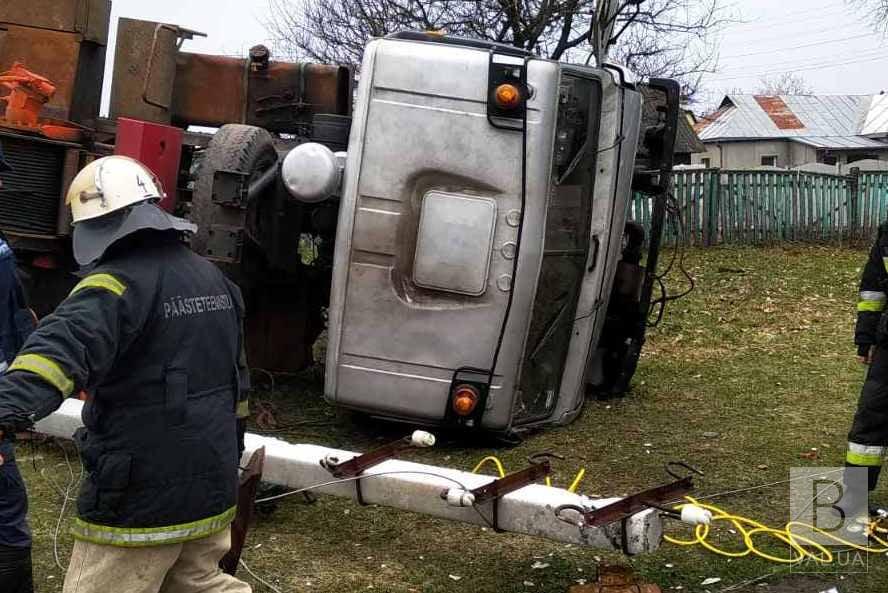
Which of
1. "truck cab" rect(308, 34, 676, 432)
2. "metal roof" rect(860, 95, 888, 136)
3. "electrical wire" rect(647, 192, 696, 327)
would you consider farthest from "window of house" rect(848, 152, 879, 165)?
"truck cab" rect(308, 34, 676, 432)

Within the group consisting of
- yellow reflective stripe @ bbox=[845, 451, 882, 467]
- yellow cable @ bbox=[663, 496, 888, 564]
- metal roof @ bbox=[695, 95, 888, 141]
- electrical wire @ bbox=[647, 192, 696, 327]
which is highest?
metal roof @ bbox=[695, 95, 888, 141]

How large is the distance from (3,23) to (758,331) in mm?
7382

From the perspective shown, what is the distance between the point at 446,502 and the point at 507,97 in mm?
2254

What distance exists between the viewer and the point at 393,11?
22922mm

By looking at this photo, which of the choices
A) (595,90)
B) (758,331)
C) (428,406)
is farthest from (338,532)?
(758,331)

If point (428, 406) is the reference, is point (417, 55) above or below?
above

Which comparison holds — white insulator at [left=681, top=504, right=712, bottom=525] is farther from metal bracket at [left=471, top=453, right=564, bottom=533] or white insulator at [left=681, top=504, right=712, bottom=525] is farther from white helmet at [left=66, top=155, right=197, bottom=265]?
white helmet at [left=66, top=155, right=197, bottom=265]

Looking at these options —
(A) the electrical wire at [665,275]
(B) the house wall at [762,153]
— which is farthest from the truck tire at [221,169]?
(B) the house wall at [762,153]

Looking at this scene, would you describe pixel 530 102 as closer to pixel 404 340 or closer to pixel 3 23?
pixel 404 340

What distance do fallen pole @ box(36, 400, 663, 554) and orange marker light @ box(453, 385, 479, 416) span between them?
109cm

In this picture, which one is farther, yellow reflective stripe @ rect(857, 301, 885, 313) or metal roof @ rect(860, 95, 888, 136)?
metal roof @ rect(860, 95, 888, 136)

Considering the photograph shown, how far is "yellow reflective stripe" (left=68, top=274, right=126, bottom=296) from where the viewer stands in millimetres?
2807

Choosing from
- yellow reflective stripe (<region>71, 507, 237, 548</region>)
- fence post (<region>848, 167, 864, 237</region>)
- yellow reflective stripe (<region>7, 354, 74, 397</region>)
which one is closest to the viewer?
yellow reflective stripe (<region>7, 354, 74, 397</region>)

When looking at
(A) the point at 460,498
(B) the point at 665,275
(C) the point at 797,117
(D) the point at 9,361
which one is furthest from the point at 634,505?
(C) the point at 797,117
